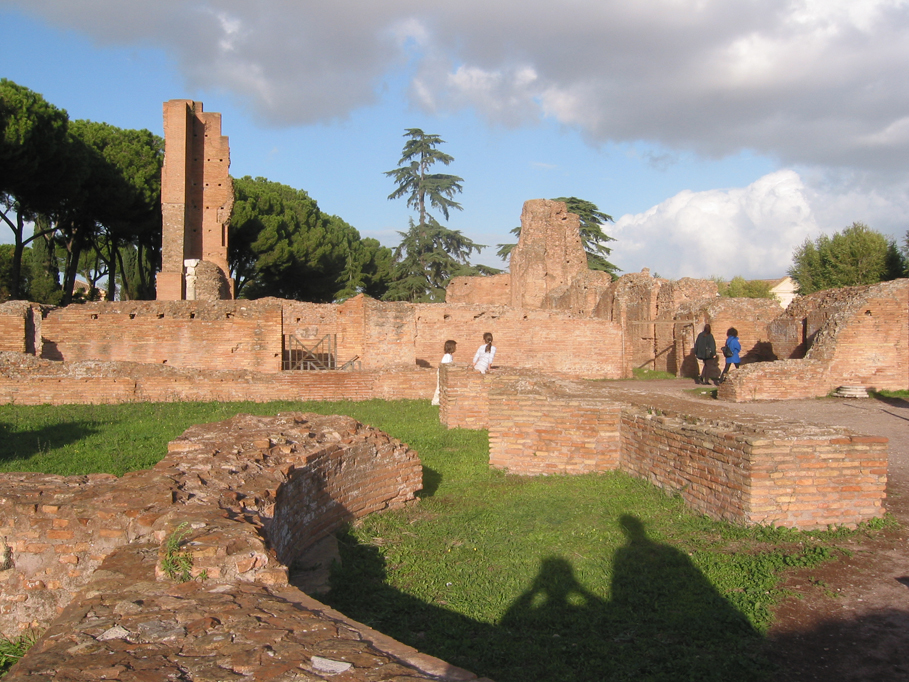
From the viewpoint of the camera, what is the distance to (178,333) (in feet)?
52.3

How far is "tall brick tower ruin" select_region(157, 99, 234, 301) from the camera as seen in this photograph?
1009 inches

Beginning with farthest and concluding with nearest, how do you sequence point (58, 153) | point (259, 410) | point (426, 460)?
point (58, 153) < point (259, 410) < point (426, 460)

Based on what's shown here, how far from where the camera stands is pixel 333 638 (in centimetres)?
230

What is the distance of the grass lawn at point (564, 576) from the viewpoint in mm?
3088

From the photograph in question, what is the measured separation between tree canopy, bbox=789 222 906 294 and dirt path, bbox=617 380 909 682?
96.7ft

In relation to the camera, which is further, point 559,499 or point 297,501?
point 559,499

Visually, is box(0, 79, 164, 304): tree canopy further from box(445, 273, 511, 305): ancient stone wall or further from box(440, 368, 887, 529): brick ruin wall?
box(440, 368, 887, 529): brick ruin wall

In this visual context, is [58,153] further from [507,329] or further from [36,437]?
[36,437]

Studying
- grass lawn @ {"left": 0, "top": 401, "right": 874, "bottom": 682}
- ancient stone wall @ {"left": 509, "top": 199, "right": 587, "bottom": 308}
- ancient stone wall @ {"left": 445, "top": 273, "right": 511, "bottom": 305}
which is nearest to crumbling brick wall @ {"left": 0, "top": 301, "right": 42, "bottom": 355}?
grass lawn @ {"left": 0, "top": 401, "right": 874, "bottom": 682}

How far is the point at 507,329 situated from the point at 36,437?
43.6ft

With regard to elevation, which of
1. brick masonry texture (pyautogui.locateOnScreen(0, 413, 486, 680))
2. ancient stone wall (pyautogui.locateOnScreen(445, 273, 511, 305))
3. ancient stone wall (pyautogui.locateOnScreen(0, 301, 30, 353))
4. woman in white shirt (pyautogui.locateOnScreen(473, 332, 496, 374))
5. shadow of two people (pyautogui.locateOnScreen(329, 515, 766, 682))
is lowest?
shadow of two people (pyautogui.locateOnScreen(329, 515, 766, 682))

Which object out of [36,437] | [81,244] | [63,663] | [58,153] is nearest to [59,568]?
[63,663]

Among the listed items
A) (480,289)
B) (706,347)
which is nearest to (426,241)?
(480,289)

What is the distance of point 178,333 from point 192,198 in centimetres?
1346
